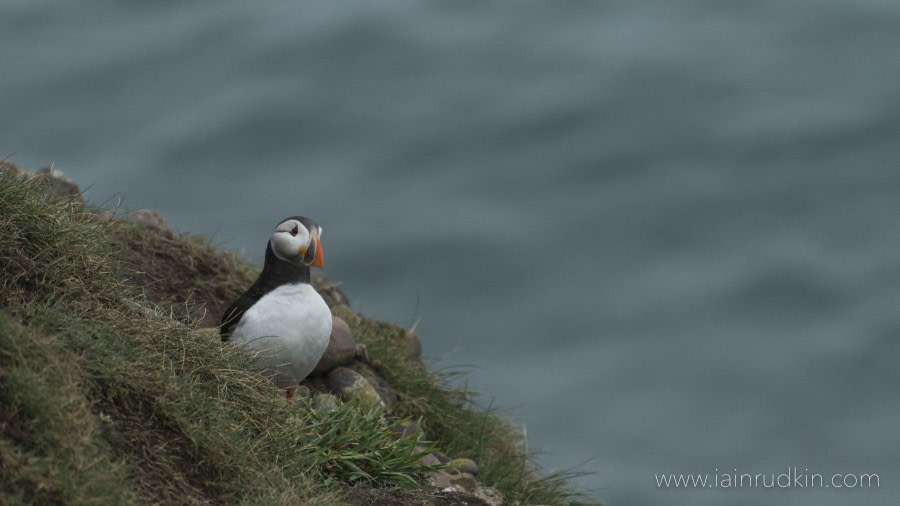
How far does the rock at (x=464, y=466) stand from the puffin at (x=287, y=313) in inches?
32.6

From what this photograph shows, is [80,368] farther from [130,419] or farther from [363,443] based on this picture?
[363,443]

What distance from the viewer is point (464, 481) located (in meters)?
5.97

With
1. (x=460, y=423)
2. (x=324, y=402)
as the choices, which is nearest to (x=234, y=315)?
(x=324, y=402)

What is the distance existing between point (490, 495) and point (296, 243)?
5.26ft

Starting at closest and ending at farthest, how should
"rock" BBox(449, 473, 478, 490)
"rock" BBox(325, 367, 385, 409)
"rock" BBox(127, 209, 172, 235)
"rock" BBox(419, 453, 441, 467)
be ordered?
"rock" BBox(449, 473, 478, 490)
"rock" BBox(419, 453, 441, 467)
"rock" BBox(325, 367, 385, 409)
"rock" BBox(127, 209, 172, 235)

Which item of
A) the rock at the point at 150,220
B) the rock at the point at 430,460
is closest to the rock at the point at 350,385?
the rock at the point at 430,460

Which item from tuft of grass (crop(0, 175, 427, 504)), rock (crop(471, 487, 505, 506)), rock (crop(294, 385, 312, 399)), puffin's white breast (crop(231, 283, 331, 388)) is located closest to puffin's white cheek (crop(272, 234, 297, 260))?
puffin's white breast (crop(231, 283, 331, 388))

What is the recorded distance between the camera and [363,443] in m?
5.28

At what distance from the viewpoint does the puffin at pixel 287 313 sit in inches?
237

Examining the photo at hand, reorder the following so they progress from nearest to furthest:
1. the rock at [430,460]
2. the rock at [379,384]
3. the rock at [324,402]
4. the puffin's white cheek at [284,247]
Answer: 1. the rock at [324,402]
2. the rock at [430,460]
3. the puffin's white cheek at [284,247]
4. the rock at [379,384]

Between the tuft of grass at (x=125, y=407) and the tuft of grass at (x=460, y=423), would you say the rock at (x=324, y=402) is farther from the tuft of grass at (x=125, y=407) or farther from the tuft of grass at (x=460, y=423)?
the tuft of grass at (x=460, y=423)

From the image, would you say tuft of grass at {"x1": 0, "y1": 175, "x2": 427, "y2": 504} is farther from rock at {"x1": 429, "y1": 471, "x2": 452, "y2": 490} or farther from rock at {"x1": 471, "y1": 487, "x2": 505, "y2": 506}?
rock at {"x1": 471, "y1": 487, "x2": 505, "y2": 506}

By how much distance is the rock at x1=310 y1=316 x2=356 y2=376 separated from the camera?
6766 millimetres

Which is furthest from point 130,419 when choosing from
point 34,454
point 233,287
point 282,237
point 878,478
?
point 878,478
